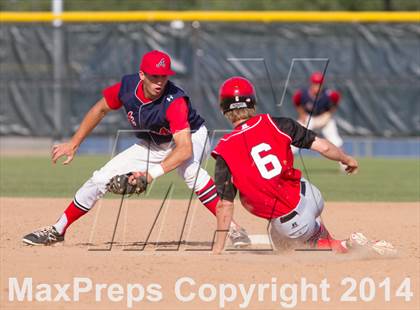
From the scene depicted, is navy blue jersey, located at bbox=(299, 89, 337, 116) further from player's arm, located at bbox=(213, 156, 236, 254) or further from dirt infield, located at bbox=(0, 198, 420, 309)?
player's arm, located at bbox=(213, 156, 236, 254)

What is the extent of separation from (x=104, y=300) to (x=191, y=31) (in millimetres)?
16062

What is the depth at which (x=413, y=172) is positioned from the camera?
16.7 metres

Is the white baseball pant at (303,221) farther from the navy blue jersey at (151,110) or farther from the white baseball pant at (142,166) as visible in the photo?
the navy blue jersey at (151,110)

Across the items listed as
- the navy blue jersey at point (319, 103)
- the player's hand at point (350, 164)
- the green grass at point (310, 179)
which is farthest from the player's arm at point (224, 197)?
the navy blue jersey at point (319, 103)

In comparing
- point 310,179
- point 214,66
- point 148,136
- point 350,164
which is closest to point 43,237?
point 148,136

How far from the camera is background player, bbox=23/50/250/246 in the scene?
7359 millimetres

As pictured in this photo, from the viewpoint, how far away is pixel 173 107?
24.4 feet

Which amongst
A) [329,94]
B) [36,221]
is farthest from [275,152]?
[329,94]

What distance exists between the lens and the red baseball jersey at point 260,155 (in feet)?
21.7

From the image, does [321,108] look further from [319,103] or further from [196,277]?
[196,277]

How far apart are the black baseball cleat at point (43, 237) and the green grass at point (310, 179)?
4.51 m

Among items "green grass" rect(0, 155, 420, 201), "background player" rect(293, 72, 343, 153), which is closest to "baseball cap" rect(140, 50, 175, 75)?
"green grass" rect(0, 155, 420, 201)

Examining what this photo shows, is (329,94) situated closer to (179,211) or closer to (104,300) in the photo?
(179,211)

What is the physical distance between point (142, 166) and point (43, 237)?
3.24ft
